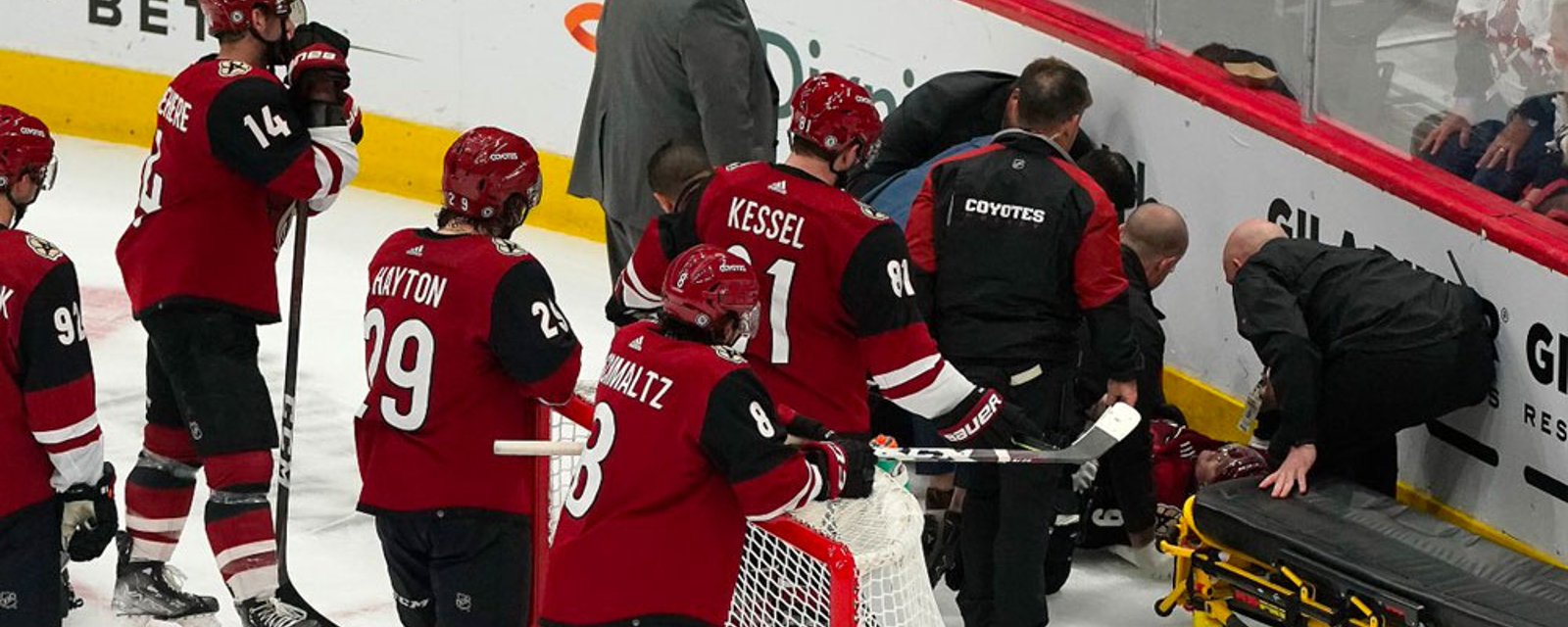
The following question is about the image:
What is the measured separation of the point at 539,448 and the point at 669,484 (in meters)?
0.42

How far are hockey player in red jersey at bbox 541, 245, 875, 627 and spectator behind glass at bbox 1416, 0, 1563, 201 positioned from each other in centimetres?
204

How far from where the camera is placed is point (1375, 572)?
466 centimetres

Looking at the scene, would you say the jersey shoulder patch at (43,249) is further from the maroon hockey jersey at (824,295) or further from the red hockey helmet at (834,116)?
the red hockey helmet at (834,116)

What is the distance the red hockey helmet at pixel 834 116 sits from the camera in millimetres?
4289

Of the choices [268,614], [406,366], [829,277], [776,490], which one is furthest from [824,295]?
[268,614]

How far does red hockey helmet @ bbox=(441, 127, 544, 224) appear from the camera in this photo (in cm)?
412

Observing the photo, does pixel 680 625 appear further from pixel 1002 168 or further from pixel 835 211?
pixel 1002 168

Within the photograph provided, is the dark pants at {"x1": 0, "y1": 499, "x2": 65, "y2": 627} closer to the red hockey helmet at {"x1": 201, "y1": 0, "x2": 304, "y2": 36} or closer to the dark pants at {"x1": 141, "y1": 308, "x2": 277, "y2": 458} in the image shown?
the dark pants at {"x1": 141, "y1": 308, "x2": 277, "y2": 458}

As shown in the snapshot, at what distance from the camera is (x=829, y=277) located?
435 centimetres

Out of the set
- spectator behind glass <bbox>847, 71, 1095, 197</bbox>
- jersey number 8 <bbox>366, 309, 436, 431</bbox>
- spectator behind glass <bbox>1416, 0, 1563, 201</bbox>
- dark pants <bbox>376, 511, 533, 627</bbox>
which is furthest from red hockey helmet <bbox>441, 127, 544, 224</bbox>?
spectator behind glass <bbox>1416, 0, 1563, 201</bbox>

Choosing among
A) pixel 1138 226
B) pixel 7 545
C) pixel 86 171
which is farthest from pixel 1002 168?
pixel 86 171

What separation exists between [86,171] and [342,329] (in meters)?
1.63

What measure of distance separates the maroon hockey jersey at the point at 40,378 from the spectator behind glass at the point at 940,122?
7.14 feet

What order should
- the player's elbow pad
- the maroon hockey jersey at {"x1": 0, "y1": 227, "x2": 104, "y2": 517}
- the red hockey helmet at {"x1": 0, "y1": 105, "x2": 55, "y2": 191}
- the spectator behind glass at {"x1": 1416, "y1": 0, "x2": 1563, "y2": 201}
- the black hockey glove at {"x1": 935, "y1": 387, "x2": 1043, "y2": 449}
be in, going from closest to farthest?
the player's elbow pad
the maroon hockey jersey at {"x1": 0, "y1": 227, "x2": 104, "y2": 517}
the red hockey helmet at {"x1": 0, "y1": 105, "x2": 55, "y2": 191}
the black hockey glove at {"x1": 935, "y1": 387, "x2": 1043, "y2": 449}
the spectator behind glass at {"x1": 1416, "y1": 0, "x2": 1563, "y2": 201}
